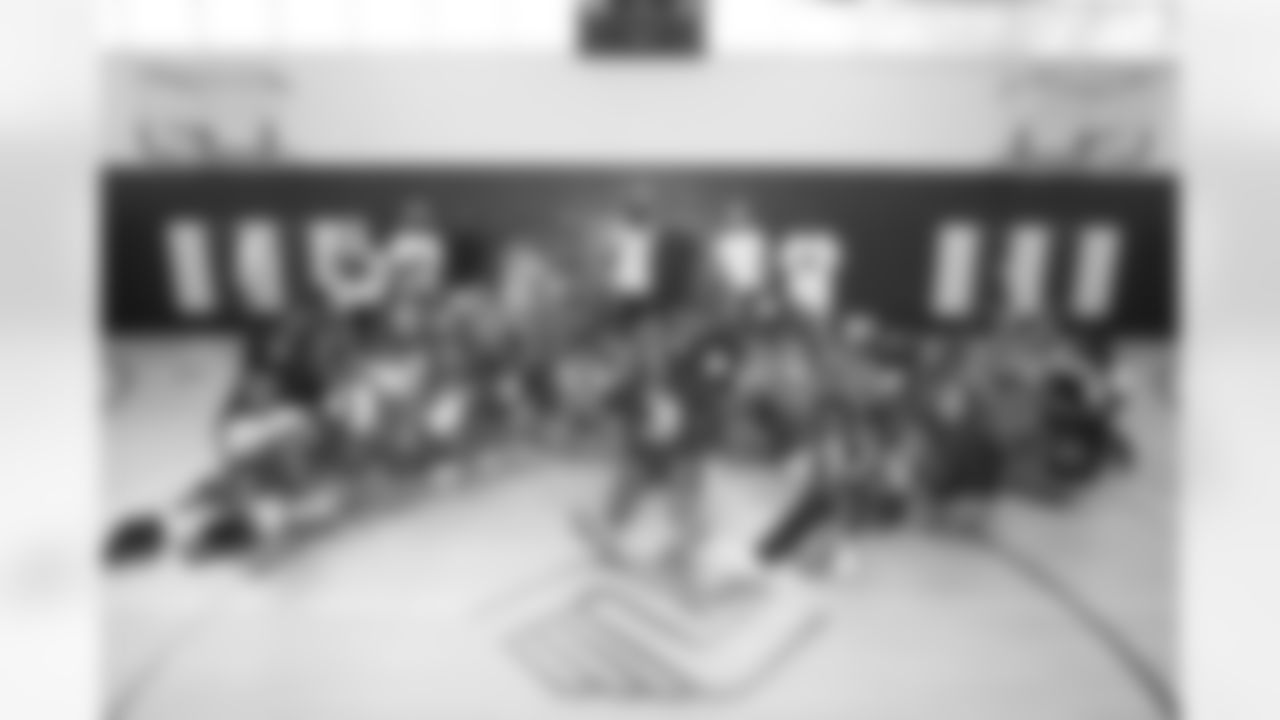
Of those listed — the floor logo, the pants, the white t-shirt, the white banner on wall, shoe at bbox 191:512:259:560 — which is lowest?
the floor logo

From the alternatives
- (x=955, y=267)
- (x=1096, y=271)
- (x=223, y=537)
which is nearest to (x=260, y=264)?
(x=223, y=537)

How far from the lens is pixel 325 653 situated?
129cm

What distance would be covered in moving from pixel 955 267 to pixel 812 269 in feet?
0.50

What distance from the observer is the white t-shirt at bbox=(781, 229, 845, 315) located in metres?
1.28

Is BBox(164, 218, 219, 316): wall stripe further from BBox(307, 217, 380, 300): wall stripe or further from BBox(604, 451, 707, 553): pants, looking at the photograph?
BBox(604, 451, 707, 553): pants

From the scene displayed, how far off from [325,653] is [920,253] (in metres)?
0.78

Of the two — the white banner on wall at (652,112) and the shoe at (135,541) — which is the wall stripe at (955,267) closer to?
the white banner on wall at (652,112)

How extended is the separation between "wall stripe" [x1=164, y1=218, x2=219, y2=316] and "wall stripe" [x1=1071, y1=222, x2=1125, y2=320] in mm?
926

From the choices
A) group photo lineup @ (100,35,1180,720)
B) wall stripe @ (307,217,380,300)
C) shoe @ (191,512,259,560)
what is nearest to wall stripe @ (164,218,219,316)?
group photo lineup @ (100,35,1180,720)

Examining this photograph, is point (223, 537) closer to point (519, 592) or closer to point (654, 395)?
point (519, 592)

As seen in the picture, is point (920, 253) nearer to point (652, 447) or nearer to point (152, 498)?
point (652, 447)

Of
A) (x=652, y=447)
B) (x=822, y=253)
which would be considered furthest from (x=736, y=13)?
A: (x=652, y=447)

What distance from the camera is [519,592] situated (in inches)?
51.6

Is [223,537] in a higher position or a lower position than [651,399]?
lower
